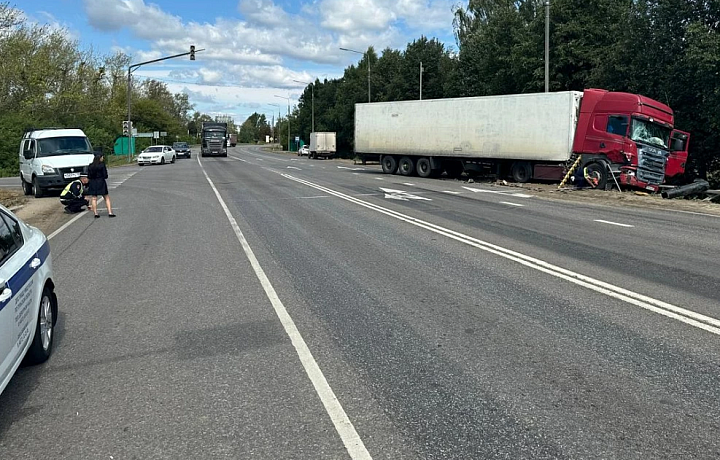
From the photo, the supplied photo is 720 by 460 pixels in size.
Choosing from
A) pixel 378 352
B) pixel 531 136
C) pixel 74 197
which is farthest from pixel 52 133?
pixel 378 352

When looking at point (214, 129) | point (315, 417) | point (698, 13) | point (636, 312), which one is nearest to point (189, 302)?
point (315, 417)

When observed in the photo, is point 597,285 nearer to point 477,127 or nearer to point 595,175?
point 595,175

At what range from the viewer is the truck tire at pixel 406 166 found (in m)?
30.9

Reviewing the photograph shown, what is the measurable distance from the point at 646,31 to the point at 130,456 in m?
27.8

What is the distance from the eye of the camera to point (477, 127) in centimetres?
2631

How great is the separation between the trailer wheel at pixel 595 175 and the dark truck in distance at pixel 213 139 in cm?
5036

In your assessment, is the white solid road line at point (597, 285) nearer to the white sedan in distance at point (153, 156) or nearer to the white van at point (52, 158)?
the white van at point (52, 158)

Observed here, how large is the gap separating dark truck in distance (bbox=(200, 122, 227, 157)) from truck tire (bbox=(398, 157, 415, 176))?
39.1 m

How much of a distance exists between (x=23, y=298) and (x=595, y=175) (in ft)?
68.2

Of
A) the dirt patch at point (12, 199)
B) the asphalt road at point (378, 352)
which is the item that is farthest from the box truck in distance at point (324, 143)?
the asphalt road at point (378, 352)

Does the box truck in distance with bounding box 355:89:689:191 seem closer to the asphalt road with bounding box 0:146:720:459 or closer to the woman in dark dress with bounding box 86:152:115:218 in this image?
the asphalt road with bounding box 0:146:720:459

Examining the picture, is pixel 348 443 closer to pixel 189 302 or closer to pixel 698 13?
pixel 189 302

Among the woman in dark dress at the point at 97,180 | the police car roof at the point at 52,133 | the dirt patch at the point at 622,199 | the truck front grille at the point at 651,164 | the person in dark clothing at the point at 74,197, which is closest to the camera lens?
the woman in dark dress at the point at 97,180

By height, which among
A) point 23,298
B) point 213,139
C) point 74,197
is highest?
point 213,139
